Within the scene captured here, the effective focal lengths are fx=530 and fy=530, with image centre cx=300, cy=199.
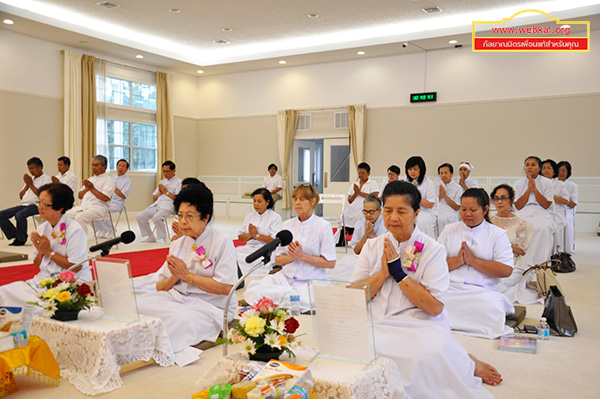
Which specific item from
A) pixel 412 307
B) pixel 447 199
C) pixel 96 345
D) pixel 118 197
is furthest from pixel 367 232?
pixel 118 197

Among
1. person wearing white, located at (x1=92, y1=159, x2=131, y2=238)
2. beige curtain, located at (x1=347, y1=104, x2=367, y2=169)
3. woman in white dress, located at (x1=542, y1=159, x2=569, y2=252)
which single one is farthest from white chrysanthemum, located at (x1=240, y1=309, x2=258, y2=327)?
beige curtain, located at (x1=347, y1=104, x2=367, y2=169)

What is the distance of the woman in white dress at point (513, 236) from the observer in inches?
202

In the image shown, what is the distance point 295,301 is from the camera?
4352 millimetres

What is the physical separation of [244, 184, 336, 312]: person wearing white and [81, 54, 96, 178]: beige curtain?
8640 mm

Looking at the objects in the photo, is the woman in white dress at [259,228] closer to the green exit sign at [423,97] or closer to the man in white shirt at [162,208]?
the man in white shirt at [162,208]

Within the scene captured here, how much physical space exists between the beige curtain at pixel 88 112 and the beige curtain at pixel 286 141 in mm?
4516

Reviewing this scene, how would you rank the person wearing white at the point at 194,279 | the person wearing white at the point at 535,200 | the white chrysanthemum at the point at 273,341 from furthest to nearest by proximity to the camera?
the person wearing white at the point at 535,200
the person wearing white at the point at 194,279
the white chrysanthemum at the point at 273,341

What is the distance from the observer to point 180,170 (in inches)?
577

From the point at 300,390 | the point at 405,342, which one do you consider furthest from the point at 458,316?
the point at 300,390

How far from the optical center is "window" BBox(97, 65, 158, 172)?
1260cm

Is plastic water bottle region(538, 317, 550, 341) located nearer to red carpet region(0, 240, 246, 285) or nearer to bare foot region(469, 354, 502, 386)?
bare foot region(469, 354, 502, 386)

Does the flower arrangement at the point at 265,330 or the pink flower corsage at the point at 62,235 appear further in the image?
the pink flower corsage at the point at 62,235

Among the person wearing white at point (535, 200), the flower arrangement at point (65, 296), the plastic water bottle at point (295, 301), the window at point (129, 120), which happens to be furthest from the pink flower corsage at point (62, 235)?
the window at point (129, 120)

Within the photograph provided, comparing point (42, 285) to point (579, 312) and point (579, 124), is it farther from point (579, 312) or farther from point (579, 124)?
point (579, 124)
